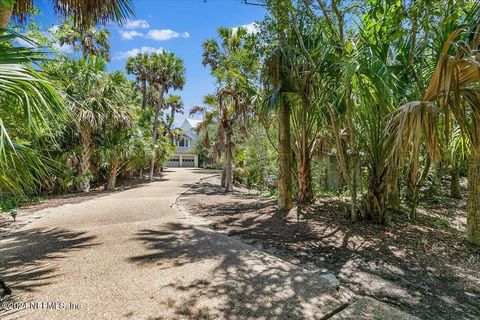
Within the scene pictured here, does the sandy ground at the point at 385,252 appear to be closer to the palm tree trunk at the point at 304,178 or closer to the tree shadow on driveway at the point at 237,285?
the tree shadow on driveway at the point at 237,285

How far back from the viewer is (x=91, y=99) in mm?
11641

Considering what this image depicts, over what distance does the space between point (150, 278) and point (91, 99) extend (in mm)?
11022

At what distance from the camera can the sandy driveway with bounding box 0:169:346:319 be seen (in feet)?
8.29

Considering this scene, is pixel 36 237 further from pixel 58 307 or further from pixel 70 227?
pixel 58 307

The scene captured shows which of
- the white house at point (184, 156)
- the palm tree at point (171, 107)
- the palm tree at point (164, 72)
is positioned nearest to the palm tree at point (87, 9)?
the palm tree at point (164, 72)

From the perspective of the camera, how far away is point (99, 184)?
53.1 feet

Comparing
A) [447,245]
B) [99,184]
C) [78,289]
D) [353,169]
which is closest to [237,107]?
[353,169]

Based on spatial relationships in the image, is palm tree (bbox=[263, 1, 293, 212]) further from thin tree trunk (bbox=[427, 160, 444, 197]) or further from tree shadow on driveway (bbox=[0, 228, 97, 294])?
thin tree trunk (bbox=[427, 160, 444, 197])

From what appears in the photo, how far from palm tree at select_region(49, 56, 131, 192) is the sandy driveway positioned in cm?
777

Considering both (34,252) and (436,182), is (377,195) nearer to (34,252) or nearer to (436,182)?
(436,182)

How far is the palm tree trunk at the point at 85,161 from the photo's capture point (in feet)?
40.0

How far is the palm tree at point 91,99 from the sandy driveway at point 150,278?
7.77 meters

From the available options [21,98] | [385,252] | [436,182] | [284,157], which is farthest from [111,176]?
[436,182]

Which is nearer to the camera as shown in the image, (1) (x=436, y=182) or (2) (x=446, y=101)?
(2) (x=446, y=101)
